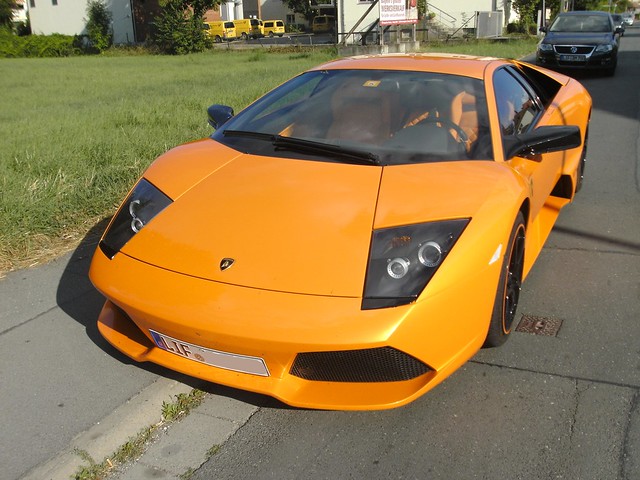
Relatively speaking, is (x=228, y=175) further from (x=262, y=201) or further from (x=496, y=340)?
(x=496, y=340)

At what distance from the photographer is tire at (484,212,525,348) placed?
9.00ft

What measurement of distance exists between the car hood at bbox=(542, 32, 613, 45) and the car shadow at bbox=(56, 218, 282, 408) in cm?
1273

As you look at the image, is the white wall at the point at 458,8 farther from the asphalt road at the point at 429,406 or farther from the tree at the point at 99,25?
the asphalt road at the point at 429,406

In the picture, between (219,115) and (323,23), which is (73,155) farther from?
(323,23)

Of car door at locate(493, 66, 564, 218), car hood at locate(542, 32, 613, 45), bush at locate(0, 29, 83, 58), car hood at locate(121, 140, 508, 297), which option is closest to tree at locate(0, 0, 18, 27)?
bush at locate(0, 29, 83, 58)

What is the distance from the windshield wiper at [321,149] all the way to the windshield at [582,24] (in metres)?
14.3

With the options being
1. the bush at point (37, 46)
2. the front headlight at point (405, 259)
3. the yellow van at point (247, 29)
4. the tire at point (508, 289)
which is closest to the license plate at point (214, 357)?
the front headlight at point (405, 259)

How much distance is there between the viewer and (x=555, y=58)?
47.3 feet

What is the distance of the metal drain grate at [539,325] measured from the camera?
3270 millimetres

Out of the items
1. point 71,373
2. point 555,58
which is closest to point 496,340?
point 71,373

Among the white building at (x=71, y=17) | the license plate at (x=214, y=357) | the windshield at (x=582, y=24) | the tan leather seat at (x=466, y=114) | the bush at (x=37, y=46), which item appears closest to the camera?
the license plate at (x=214, y=357)

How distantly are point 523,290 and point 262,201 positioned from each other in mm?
1806

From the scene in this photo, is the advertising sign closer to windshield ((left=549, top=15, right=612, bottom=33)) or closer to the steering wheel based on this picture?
windshield ((left=549, top=15, right=612, bottom=33))

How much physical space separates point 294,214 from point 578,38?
45.8ft
